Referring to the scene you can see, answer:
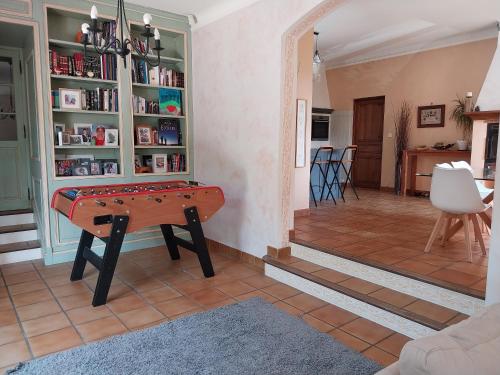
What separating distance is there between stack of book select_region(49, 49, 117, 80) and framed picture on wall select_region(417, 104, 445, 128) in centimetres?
581

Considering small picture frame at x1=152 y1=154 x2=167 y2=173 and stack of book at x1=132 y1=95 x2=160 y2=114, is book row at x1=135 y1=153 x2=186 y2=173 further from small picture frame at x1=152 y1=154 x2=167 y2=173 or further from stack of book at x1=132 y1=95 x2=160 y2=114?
stack of book at x1=132 y1=95 x2=160 y2=114

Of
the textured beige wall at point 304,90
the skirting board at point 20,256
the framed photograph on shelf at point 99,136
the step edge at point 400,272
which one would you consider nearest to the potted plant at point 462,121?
the textured beige wall at point 304,90

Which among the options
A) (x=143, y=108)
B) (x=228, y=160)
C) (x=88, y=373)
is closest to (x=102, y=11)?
(x=143, y=108)

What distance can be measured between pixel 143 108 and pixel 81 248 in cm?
189

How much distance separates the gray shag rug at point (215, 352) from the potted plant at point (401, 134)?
5739 millimetres

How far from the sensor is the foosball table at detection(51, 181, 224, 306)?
9.62 ft

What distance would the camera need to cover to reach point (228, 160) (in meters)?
4.37

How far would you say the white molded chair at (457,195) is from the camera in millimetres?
3320

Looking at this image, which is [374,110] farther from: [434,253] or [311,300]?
[311,300]

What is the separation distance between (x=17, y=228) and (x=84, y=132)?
1.41 meters

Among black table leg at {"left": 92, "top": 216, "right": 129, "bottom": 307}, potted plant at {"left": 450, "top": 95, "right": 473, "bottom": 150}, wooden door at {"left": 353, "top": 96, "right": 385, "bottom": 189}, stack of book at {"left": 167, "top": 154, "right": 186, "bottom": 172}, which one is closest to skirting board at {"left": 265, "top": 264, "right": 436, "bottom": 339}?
black table leg at {"left": 92, "top": 216, "right": 129, "bottom": 307}

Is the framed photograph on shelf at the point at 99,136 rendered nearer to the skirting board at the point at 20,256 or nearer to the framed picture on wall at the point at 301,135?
the skirting board at the point at 20,256

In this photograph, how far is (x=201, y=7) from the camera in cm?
432

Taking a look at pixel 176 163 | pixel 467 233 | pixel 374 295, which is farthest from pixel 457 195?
pixel 176 163
